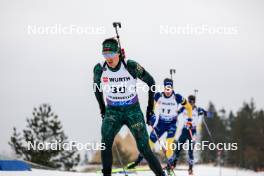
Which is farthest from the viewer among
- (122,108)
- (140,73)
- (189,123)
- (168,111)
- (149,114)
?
(189,123)

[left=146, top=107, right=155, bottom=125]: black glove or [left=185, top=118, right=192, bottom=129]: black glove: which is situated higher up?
[left=146, top=107, right=155, bottom=125]: black glove

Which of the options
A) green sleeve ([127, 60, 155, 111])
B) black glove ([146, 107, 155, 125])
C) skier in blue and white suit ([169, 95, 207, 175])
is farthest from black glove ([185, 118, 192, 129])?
green sleeve ([127, 60, 155, 111])

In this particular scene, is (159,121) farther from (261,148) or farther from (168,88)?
(261,148)

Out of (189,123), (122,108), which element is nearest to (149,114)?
(122,108)

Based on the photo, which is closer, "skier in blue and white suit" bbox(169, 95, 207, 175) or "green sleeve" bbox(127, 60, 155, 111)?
"green sleeve" bbox(127, 60, 155, 111)

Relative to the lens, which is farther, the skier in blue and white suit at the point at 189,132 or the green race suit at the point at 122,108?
the skier in blue and white suit at the point at 189,132

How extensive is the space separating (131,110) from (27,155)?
1637 inches

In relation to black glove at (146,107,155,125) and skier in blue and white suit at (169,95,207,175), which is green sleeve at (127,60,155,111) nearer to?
black glove at (146,107,155,125)

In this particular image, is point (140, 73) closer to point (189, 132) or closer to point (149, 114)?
point (149, 114)

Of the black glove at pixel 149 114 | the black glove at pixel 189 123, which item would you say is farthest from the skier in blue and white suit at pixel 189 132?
the black glove at pixel 149 114

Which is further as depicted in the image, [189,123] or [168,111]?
[189,123]

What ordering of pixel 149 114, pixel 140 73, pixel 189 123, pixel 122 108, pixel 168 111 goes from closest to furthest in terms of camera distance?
1. pixel 140 73
2. pixel 122 108
3. pixel 149 114
4. pixel 168 111
5. pixel 189 123

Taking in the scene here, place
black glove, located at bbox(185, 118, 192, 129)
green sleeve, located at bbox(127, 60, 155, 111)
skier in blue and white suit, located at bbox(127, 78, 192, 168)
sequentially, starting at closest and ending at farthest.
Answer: green sleeve, located at bbox(127, 60, 155, 111)
skier in blue and white suit, located at bbox(127, 78, 192, 168)
black glove, located at bbox(185, 118, 192, 129)

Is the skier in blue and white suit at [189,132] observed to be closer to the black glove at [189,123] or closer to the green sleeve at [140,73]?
the black glove at [189,123]
